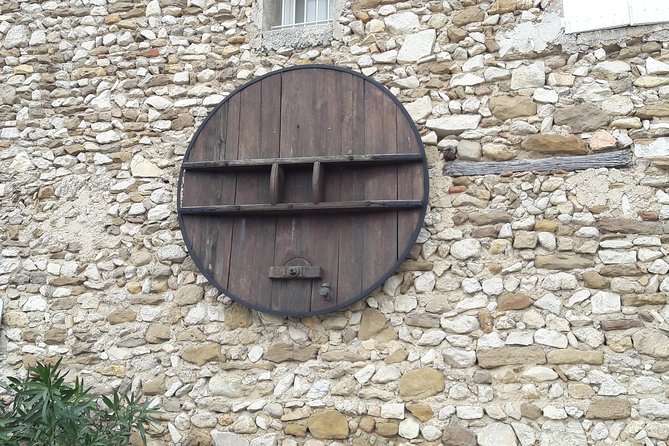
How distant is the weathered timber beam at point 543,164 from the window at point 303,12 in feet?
4.41

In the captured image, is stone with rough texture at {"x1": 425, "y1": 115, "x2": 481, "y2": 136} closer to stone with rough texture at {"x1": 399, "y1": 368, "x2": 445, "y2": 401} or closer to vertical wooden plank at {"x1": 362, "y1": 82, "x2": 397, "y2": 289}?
vertical wooden plank at {"x1": 362, "y1": 82, "x2": 397, "y2": 289}

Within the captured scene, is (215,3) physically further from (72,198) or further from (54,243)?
(54,243)

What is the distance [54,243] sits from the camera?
4.16m

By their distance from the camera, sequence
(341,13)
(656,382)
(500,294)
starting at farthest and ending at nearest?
1. (341,13)
2. (500,294)
3. (656,382)

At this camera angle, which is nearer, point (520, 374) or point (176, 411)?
point (520, 374)

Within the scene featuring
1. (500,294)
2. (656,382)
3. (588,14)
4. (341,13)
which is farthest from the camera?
(341,13)

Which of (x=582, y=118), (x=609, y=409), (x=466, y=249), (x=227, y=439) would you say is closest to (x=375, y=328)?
(x=466, y=249)

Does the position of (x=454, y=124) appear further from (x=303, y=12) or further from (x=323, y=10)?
(x=303, y=12)

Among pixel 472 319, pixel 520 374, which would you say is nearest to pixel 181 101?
pixel 472 319

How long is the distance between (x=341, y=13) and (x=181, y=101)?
3.55 ft

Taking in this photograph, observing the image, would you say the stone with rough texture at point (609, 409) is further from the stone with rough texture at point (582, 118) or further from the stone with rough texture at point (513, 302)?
the stone with rough texture at point (582, 118)

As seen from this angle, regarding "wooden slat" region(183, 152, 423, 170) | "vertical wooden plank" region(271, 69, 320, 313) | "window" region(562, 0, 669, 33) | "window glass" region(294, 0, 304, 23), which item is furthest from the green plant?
"window" region(562, 0, 669, 33)

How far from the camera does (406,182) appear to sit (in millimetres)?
3551

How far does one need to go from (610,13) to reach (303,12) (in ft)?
5.91
